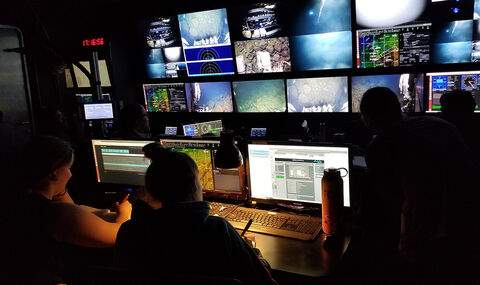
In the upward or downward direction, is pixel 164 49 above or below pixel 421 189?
above

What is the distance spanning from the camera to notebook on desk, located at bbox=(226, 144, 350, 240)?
2.20 m

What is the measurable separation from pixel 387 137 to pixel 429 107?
8.84 feet

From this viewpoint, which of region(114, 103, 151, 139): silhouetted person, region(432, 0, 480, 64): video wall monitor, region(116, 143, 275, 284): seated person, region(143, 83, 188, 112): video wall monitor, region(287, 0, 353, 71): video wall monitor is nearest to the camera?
region(116, 143, 275, 284): seated person

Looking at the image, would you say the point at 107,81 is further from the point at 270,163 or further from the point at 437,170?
the point at 437,170

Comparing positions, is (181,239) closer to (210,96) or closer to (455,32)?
(455,32)

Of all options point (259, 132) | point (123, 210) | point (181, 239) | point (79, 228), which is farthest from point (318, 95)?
point (181, 239)

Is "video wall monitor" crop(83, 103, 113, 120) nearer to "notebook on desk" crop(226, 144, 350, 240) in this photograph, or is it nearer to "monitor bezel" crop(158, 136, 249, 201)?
"monitor bezel" crop(158, 136, 249, 201)

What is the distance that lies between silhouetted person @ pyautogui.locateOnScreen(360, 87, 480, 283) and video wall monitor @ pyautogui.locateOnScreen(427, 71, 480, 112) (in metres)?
2.32

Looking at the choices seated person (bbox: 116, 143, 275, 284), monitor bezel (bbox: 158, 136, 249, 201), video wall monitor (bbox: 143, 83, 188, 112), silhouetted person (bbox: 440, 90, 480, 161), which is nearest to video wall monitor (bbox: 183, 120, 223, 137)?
video wall monitor (bbox: 143, 83, 188, 112)

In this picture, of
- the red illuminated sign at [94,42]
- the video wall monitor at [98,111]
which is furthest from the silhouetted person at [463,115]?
the red illuminated sign at [94,42]

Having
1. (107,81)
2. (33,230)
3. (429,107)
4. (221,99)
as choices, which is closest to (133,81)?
(107,81)

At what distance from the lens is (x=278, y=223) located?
7.38 ft

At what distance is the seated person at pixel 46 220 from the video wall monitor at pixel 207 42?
342cm

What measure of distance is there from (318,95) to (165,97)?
2178 mm
